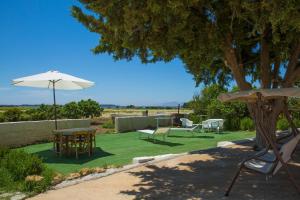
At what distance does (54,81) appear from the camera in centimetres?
1329

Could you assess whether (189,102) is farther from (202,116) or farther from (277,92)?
(277,92)

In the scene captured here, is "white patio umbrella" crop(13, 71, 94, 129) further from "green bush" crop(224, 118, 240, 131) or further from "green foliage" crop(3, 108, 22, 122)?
"green bush" crop(224, 118, 240, 131)

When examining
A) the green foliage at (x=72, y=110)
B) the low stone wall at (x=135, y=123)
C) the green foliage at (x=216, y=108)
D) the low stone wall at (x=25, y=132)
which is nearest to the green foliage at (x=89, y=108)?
the green foliage at (x=72, y=110)

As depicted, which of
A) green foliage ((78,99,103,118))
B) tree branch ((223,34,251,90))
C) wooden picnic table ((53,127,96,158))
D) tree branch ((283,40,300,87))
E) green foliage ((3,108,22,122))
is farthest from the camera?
green foliage ((78,99,103,118))

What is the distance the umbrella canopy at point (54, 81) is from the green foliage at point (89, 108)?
507 inches

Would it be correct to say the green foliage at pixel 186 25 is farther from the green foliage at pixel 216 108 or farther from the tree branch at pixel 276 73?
the green foliage at pixel 216 108

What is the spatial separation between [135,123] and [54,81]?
24.5ft

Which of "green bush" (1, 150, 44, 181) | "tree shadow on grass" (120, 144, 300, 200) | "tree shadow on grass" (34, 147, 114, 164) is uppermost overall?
"green bush" (1, 150, 44, 181)

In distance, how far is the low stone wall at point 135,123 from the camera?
18.6m

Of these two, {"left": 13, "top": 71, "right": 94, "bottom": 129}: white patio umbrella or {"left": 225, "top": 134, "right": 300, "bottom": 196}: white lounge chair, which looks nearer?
{"left": 225, "top": 134, "right": 300, "bottom": 196}: white lounge chair

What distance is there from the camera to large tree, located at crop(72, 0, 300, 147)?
21.6 feet

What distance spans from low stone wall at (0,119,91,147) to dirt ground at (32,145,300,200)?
7421 millimetres

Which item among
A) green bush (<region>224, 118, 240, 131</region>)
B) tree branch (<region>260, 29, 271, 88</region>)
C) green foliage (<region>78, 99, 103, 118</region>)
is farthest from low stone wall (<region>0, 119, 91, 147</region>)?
green foliage (<region>78, 99, 103, 118</region>)

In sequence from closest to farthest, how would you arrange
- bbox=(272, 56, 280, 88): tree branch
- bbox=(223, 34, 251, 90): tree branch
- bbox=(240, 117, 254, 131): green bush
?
bbox=(223, 34, 251, 90): tree branch < bbox=(272, 56, 280, 88): tree branch < bbox=(240, 117, 254, 131): green bush
